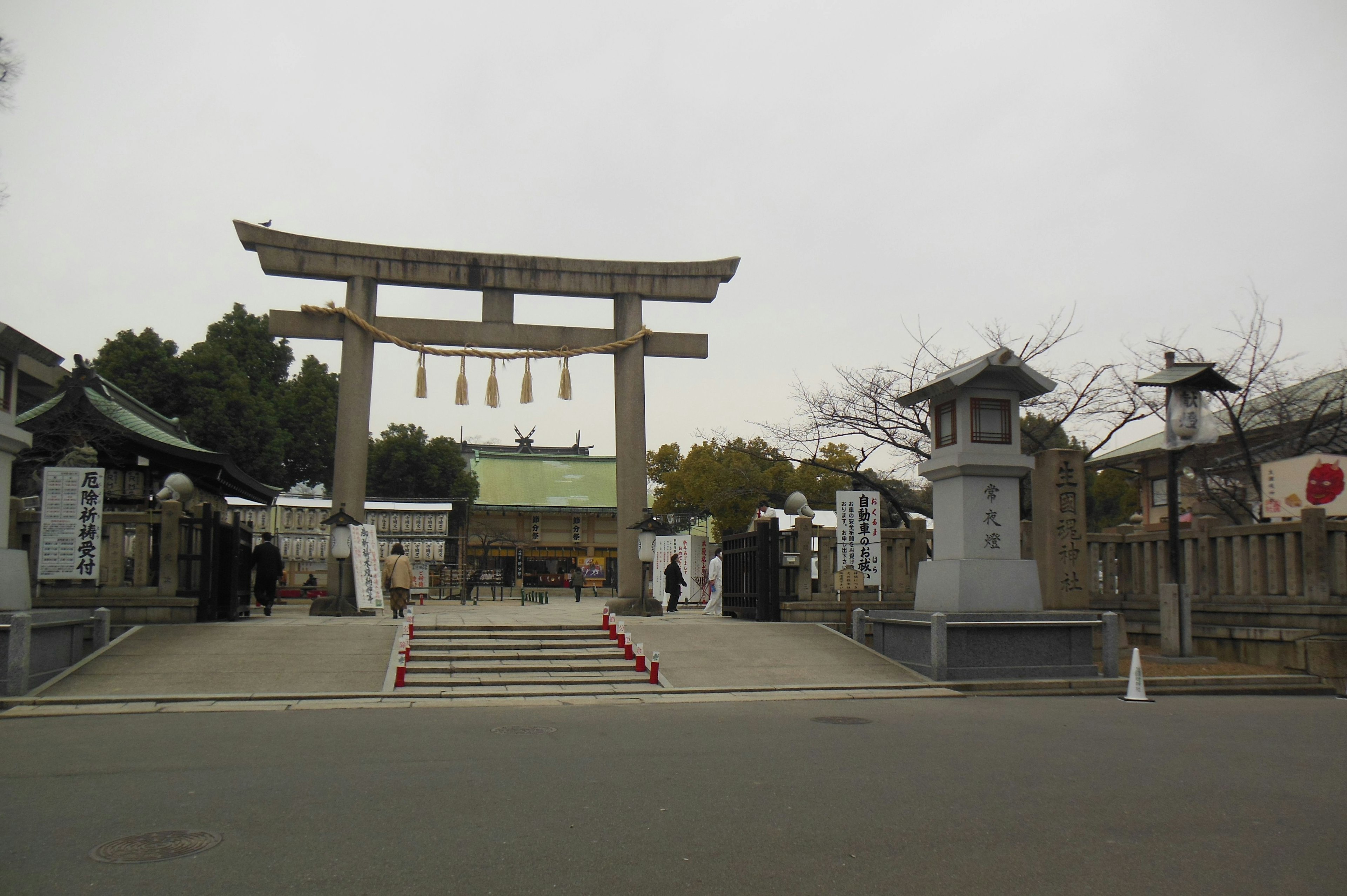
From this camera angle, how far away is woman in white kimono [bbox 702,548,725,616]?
69.2ft

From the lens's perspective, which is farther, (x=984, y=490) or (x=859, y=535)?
(x=859, y=535)

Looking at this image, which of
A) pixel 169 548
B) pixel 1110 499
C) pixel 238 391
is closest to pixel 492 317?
pixel 169 548

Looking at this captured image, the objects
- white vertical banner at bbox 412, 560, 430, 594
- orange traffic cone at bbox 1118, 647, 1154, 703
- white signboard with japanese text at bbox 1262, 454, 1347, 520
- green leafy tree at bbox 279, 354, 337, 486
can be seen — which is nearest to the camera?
orange traffic cone at bbox 1118, 647, 1154, 703

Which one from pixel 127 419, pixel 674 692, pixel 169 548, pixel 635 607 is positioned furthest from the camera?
pixel 127 419

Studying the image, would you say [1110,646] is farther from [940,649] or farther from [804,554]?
[804,554]

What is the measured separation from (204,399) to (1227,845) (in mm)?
35208

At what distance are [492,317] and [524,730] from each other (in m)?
12.4

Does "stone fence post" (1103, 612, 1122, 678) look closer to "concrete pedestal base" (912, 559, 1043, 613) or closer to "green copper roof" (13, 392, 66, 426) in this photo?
"concrete pedestal base" (912, 559, 1043, 613)

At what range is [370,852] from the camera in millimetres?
4762

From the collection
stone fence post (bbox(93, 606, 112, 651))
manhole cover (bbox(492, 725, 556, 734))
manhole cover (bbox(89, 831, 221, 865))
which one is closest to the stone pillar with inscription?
manhole cover (bbox(492, 725, 556, 734))

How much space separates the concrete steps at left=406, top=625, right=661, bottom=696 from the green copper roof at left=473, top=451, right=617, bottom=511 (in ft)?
91.0

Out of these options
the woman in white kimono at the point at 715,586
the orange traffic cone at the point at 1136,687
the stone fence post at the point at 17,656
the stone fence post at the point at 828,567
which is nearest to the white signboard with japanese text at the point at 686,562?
the woman in white kimono at the point at 715,586

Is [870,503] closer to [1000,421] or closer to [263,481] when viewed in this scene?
[1000,421]

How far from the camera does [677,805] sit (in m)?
5.80
